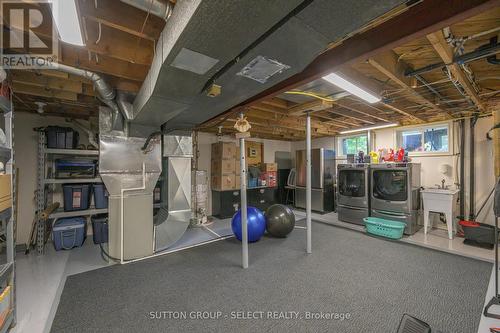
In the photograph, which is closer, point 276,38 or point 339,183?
point 276,38

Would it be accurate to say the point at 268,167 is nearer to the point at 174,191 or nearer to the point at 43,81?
the point at 174,191

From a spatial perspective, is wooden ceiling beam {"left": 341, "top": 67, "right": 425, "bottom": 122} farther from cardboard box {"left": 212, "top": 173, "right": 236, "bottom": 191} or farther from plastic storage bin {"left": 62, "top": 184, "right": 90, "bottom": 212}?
plastic storage bin {"left": 62, "top": 184, "right": 90, "bottom": 212}

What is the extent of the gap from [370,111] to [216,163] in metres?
3.68

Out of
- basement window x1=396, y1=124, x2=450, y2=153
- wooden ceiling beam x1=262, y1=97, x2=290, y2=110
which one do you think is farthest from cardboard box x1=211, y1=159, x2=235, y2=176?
basement window x1=396, y1=124, x2=450, y2=153

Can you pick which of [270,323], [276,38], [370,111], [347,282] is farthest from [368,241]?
[276,38]

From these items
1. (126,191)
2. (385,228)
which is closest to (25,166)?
(126,191)

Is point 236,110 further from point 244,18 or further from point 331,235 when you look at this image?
point 331,235

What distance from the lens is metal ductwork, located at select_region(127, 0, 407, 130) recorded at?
89cm

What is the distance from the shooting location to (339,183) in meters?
5.14

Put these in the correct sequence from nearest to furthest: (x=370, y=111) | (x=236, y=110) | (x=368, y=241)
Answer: (x=236, y=110) < (x=368, y=241) < (x=370, y=111)

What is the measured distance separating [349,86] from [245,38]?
5.85 feet

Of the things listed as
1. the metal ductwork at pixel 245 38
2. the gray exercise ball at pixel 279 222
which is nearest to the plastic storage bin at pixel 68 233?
the metal ductwork at pixel 245 38

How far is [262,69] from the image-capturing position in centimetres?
149

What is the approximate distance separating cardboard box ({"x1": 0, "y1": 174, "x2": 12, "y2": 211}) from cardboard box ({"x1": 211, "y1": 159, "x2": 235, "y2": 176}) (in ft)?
12.5
